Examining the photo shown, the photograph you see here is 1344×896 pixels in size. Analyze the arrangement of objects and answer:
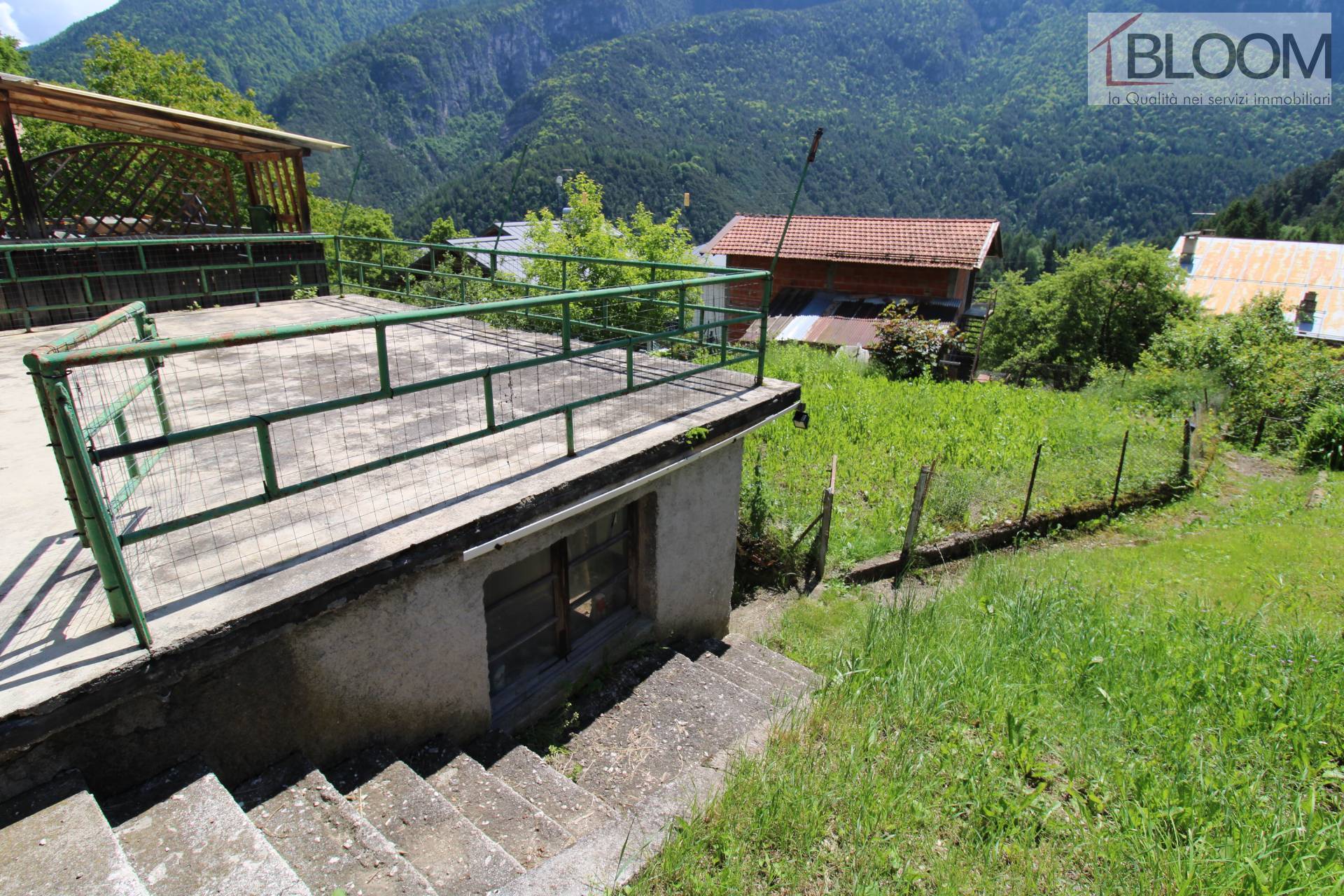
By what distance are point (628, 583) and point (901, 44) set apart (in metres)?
226

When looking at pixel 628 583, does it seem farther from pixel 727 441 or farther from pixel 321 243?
pixel 321 243

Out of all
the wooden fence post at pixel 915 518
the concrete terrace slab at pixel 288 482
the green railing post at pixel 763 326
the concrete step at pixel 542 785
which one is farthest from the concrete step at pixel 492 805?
the wooden fence post at pixel 915 518

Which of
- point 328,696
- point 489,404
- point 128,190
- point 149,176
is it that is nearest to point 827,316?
point 149,176

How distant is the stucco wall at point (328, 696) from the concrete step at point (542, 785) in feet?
0.55

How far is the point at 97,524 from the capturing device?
2520 mm

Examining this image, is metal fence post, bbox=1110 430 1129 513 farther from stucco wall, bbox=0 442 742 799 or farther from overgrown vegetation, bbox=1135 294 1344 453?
stucco wall, bbox=0 442 742 799

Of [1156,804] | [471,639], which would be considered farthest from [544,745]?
[1156,804]

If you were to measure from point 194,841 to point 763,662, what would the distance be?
4398 millimetres

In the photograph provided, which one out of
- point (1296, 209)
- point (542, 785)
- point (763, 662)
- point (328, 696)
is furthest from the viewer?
point (1296, 209)

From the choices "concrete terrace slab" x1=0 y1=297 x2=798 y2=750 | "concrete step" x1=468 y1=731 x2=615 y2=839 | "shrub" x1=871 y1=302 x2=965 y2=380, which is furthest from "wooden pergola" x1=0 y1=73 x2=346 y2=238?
"shrub" x1=871 y1=302 x2=965 y2=380

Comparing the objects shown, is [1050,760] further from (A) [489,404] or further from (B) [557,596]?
(A) [489,404]

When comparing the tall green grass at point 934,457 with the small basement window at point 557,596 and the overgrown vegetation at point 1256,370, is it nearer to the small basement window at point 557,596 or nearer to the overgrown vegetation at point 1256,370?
the small basement window at point 557,596

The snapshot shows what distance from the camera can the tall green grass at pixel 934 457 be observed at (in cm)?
946

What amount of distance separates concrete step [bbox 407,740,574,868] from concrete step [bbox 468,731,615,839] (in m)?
0.11
